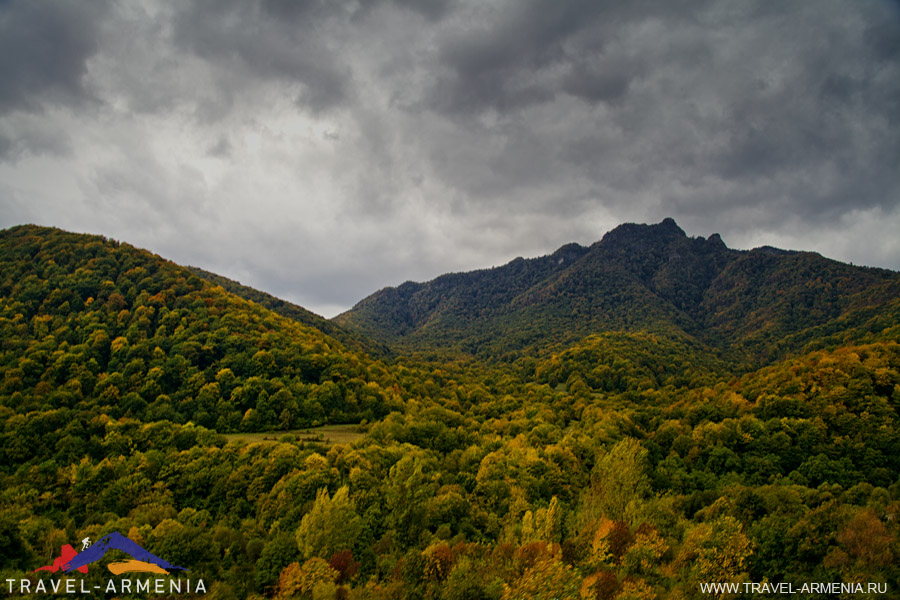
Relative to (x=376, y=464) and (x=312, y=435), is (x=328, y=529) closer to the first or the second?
(x=376, y=464)

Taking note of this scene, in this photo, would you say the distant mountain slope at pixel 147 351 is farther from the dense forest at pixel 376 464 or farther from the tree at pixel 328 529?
the tree at pixel 328 529

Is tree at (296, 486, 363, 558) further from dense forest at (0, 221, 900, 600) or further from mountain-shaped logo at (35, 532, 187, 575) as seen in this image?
mountain-shaped logo at (35, 532, 187, 575)

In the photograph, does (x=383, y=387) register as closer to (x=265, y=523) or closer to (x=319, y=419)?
(x=319, y=419)

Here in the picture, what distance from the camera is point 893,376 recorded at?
5338cm

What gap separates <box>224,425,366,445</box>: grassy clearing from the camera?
56.0 metres

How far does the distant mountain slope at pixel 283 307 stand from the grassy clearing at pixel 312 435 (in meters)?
84.2

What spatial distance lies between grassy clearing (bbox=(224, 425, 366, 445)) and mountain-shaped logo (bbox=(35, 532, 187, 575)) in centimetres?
2452

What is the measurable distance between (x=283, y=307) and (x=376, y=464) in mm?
138242

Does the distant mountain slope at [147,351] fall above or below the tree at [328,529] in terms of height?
above

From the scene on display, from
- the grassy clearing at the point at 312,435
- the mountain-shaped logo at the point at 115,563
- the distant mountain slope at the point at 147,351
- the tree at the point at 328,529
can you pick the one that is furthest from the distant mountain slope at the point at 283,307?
the mountain-shaped logo at the point at 115,563

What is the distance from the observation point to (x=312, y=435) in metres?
62.0

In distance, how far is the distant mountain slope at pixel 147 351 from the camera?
6031 cm

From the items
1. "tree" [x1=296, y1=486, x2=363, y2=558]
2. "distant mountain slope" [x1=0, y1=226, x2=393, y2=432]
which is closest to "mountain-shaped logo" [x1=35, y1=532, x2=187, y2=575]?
"tree" [x1=296, y1=486, x2=363, y2=558]

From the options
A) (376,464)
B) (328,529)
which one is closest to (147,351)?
(376,464)
